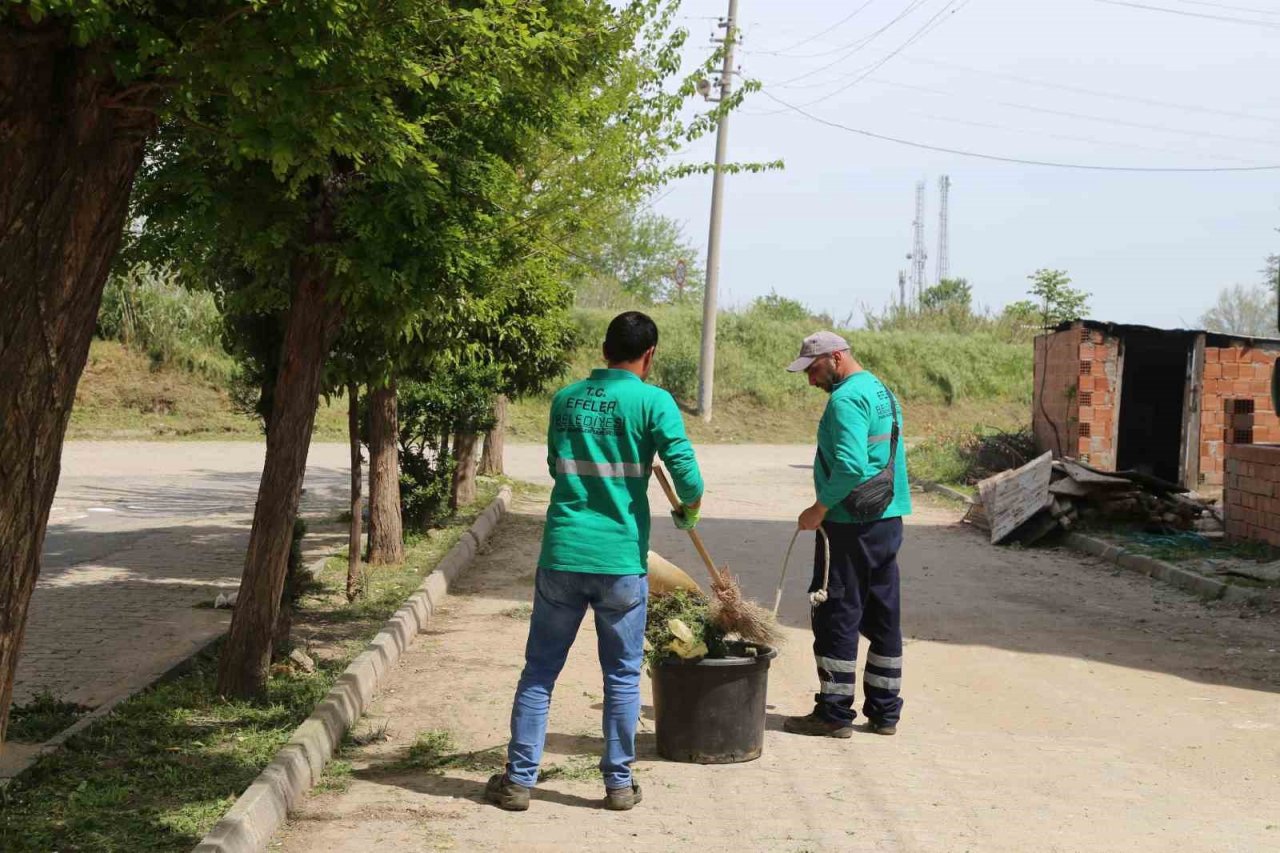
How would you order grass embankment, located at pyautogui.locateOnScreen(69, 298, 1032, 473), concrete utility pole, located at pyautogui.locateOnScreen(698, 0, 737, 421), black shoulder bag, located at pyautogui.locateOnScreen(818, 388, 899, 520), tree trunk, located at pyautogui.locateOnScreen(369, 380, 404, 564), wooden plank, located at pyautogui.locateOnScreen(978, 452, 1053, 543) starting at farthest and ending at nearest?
concrete utility pole, located at pyautogui.locateOnScreen(698, 0, 737, 421), grass embankment, located at pyautogui.locateOnScreen(69, 298, 1032, 473), wooden plank, located at pyautogui.locateOnScreen(978, 452, 1053, 543), tree trunk, located at pyautogui.locateOnScreen(369, 380, 404, 564), black shoulder bag, located at pyautogui.locateOnScreen(818, 388, 899, 520)

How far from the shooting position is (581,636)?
9719 millimetres

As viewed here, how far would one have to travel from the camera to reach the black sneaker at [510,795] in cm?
550

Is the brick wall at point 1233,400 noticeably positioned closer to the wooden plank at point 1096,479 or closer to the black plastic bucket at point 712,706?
the wooden plank at point 1096,479

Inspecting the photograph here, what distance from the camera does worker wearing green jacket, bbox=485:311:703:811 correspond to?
554cm

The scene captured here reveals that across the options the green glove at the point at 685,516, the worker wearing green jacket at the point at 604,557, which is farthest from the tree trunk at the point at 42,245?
the green glove at the point at 685,516

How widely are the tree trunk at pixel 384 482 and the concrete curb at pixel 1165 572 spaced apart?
22.7 ft

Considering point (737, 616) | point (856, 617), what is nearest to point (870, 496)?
point (856, 617)

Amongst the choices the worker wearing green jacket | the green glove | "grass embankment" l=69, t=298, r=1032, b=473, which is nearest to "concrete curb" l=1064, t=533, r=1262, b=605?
the green glove

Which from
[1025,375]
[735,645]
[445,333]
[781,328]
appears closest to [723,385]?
[781,328]

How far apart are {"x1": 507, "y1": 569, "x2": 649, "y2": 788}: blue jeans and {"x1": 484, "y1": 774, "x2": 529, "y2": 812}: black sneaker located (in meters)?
0.04

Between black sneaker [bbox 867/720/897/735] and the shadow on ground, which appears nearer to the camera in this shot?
black sneaker [bbox 867/720/897/735]

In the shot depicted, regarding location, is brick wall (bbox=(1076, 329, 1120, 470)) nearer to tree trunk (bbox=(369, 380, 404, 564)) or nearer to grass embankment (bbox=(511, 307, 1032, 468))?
tree trunk (bbox=(369, 380, 404, 564))

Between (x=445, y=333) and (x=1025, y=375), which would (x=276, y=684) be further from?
(x=1025, y=375)

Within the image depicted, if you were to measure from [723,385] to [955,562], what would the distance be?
81.6 feet
